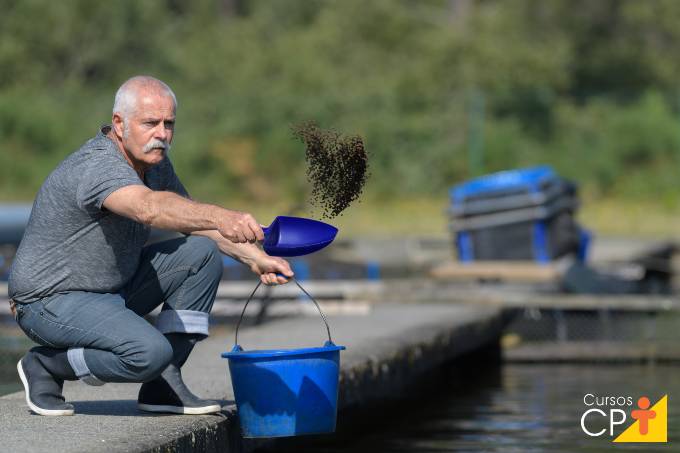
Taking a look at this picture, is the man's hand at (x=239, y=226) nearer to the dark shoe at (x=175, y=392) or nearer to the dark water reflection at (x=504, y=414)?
the dark shoe at (x=175, y=392)

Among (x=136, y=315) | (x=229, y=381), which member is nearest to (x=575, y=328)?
(x=229, y=381)

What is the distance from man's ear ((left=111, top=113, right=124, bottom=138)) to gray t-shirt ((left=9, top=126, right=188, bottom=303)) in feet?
0.15

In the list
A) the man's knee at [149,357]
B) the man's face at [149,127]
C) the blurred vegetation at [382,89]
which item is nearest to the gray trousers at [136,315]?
the man's knee at [149,357]

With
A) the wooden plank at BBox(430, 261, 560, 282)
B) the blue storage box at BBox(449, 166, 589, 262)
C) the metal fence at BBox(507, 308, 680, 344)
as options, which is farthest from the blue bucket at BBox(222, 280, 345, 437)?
the blue storage box at BBox(449, 166, 589, 262)

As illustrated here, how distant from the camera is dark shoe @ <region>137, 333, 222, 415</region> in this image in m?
5.61

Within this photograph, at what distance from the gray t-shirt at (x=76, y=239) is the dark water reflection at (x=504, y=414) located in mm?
2072

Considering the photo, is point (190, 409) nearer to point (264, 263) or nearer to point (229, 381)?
point (264, 263)

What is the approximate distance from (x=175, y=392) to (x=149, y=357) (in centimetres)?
42

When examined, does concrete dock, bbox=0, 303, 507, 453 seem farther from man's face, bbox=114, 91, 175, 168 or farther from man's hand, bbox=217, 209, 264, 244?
man's face, bbox=114, 91, 175, 168

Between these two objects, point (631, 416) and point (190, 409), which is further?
point (631, 416)

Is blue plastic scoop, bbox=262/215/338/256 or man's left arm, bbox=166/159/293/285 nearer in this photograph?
blue plastic scoop, bbox=262/215/338/256

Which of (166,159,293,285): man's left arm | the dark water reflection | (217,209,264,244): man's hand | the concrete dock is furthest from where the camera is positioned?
the dark water reflection

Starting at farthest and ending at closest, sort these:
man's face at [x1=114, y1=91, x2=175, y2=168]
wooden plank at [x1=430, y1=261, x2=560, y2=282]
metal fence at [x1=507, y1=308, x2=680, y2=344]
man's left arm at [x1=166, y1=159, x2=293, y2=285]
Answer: wooden plank at [x1=430, y1=261, x2=560, y2=282] → metal fence at [x1=507, y1=308, x2=680, y2=344] → man's left arm at [x1=166, y1=159, x2=293, y2=285] → man's face at [x1=114, y1=91, x2=175, y2=168]

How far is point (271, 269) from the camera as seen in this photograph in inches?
209
